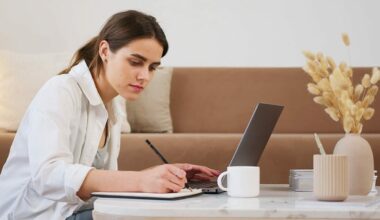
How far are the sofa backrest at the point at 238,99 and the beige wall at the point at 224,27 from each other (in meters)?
0.13

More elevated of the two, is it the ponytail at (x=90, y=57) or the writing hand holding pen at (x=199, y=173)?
the ponytail at (x=90, y=57)

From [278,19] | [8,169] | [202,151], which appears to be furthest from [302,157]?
[8,169]

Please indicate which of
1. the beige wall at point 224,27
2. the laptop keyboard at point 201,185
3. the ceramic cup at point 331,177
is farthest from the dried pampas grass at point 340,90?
the beige wall at point 224,27

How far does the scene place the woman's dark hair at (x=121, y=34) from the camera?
1.85 metres

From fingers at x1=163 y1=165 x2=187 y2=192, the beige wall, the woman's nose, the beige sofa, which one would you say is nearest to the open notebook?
fingers at x1=163 y1=165 x2=187 y2=192

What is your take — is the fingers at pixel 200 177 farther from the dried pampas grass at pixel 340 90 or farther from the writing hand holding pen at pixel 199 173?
the dried pampas grass at pixel 340 90

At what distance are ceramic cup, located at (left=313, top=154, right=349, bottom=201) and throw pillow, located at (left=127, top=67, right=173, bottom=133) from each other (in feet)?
7.67

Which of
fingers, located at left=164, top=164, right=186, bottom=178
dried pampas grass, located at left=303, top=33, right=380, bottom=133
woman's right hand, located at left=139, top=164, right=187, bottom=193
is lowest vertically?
woman's right hand, located at left=139, top=164, right=187, bottom=193

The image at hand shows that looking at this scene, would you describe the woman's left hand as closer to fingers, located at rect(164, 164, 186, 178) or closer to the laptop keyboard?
the laptop keyboard

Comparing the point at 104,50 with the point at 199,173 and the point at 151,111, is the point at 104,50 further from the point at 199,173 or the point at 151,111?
the point at 151,111

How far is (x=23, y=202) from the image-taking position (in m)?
1.71

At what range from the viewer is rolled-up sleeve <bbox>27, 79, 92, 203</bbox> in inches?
58.6

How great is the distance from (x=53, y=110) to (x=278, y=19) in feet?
8.43

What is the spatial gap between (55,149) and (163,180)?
32cm
